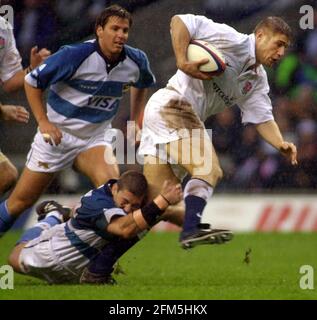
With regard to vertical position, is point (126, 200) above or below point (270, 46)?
below

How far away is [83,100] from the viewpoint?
7.74 metres

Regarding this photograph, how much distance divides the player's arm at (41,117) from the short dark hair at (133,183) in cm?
60

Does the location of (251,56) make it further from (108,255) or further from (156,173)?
(108,255)

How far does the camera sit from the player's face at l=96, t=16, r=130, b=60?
24.0ft

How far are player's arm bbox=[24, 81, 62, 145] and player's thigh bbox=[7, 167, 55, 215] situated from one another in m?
0.75

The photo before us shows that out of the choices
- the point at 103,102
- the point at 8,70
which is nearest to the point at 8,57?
the point at 8,70

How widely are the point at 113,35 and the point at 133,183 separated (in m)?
1.16

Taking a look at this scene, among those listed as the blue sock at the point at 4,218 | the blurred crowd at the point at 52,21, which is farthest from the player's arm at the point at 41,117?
the blurred crowd at the point at 52,21

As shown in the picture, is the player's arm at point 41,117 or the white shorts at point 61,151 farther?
the white shorts at point 61,151

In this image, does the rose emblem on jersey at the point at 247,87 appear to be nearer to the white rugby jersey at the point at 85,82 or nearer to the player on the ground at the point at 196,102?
the player on the ground at the point at 196,102

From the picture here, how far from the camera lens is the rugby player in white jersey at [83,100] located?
732 centimetres

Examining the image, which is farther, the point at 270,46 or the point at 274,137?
the point at 274,137
